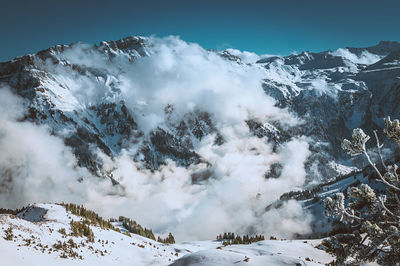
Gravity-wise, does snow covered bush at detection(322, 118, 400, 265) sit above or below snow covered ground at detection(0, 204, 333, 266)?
above

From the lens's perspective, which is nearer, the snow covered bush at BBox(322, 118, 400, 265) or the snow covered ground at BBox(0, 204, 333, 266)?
the snow covered bush at BBox(322, 118, 400, 265)

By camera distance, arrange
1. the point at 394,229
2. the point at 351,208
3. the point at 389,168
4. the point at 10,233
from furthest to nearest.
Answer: the point at 10,233, the point at 351,208, the point at 389,168, the point at 394,229

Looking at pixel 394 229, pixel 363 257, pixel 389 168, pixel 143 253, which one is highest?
pixel 389 168

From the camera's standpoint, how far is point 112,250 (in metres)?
51.5

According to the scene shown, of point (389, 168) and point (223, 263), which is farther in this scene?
point (223, 263)

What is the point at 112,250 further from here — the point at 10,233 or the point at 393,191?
the point at 393,191

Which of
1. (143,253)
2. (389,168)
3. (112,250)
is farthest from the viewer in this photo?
(143,253)

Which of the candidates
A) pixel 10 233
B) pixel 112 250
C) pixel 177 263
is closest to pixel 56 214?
pixel 112 250

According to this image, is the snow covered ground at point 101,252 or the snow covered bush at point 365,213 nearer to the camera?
the snow covered bush at point 365,213

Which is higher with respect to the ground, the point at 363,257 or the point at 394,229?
the point at 394,229

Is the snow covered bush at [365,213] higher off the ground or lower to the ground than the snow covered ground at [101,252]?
higher

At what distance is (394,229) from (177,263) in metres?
30.9

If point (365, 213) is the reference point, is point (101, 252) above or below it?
below

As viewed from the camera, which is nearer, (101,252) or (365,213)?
(365,213)
